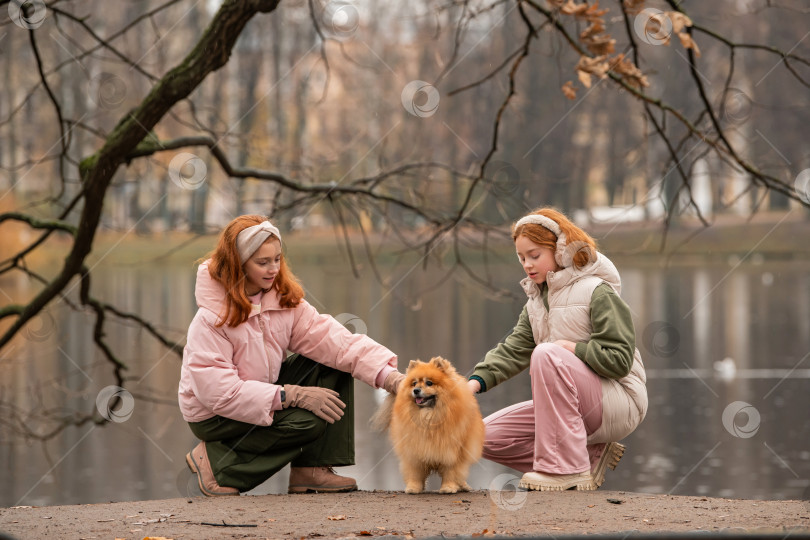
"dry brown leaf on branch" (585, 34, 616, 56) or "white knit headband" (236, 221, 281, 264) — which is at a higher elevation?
"dry brown leaf on branch" (585, 34, 616, 56)

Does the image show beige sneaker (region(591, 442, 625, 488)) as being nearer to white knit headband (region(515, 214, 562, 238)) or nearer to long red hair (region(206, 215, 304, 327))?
white knit headband (region(515, 214, 562, 238))

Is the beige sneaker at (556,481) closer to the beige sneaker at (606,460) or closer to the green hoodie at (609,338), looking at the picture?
the beige sneaker at (606,460)

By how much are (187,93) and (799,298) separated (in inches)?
906

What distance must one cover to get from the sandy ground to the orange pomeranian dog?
15 cm

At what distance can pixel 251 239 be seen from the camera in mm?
4234

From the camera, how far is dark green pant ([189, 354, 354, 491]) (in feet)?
14.2

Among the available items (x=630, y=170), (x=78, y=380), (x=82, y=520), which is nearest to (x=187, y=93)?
(x=82, y=520)

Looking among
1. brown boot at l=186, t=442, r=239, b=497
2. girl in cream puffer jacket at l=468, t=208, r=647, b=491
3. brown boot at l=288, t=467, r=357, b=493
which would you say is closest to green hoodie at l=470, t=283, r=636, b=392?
girl in cream puffer jacket at l=468, t=208, r=647, b=491

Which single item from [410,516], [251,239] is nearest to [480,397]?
[251,239]

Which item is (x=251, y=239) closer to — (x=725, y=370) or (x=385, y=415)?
(x=385, y=415)

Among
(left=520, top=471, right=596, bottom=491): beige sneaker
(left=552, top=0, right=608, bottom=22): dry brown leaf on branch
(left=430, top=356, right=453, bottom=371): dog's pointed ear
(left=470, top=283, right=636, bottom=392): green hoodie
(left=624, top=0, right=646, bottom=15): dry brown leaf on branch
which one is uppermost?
(left=624, top=0, right=646, bottom=15): dry brown leaf on branch

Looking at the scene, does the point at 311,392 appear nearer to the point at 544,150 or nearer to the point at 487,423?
the point at 487,423

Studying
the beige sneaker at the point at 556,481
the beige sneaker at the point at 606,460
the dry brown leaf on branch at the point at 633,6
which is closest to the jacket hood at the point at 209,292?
the beige sneaker at the point at 556,481

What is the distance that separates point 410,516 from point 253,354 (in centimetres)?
100
